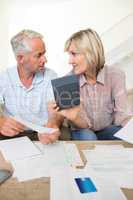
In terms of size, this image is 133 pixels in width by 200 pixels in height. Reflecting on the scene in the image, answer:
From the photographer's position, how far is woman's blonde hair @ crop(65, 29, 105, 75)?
66.9 inches

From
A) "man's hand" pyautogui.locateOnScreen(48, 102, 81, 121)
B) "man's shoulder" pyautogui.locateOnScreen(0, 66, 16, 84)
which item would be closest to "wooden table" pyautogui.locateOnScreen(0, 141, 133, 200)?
"man's hand" pyautogui.locateOnScreen(48, 102, 81, 121)

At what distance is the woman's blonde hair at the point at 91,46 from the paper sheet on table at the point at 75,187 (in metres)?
0.91

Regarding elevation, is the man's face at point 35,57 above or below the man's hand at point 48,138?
above

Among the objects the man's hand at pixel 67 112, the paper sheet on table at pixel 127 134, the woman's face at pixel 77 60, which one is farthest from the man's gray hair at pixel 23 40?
the paper sheet on table at pixel 127 134

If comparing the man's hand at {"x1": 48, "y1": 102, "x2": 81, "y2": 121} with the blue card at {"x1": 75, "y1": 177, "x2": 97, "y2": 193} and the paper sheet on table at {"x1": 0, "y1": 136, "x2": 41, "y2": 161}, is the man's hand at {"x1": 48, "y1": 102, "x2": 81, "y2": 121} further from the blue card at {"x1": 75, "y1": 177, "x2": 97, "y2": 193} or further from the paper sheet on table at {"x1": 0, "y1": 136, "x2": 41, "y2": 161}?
Result: the blue card at {"x1": 75, "y1": 177, "x2": 97, "y2": 193}

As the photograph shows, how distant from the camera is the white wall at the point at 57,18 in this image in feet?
6.05

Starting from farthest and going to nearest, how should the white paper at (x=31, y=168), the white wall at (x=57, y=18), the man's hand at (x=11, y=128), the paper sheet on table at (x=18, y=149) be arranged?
the white wall at (x=57, y=18) < the man's hand at (x=11, y=128) < the paper sheet on table at (x=18, y=149) < the white paper at (x=31, y=168)

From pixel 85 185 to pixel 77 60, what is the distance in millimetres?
1026

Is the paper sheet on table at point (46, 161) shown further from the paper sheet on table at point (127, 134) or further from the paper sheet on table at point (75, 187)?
the paper sheet on table at point (127, 134)

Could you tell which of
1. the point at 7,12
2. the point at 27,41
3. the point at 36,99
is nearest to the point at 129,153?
the point at 36,99

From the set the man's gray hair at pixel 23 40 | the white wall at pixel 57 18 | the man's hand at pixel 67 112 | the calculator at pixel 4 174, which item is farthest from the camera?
the white wall at pixel 57 18

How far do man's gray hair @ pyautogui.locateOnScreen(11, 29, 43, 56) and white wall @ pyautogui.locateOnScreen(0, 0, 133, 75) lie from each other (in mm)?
89

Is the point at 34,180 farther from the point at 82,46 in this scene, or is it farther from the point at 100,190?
the point at 82,46

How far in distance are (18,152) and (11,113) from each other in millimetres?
658
